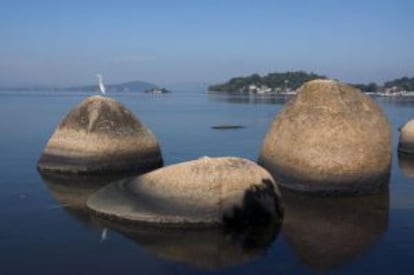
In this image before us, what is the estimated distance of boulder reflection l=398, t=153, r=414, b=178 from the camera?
28.2 m

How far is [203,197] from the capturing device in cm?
1680

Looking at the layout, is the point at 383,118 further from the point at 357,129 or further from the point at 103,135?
the point at 103,135

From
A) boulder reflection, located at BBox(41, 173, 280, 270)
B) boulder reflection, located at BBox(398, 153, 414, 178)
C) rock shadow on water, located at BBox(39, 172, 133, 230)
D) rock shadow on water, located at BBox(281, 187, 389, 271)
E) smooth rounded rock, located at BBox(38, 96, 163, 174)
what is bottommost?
boulder reflection, located at BBox(398, 153, 414, 178)

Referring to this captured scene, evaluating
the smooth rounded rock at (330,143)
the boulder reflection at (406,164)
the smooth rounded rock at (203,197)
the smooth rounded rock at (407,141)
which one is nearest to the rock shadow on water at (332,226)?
the smooth rounded rock at (330,143)

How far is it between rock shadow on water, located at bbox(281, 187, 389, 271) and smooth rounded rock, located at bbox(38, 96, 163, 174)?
7569 mm

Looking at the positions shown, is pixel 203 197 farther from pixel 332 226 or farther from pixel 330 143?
pixel 330 143

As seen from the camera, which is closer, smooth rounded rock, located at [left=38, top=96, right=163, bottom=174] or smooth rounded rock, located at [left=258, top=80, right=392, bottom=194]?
smooth rounded rock, located at [left=258, top=80, right=392, bottom=194]

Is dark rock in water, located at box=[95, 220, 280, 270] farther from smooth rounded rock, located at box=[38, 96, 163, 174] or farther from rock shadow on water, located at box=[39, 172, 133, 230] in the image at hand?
smooth rounded rock, located at box=[38, 96, 163, 174]

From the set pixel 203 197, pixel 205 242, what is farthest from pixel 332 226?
pixel 205 242

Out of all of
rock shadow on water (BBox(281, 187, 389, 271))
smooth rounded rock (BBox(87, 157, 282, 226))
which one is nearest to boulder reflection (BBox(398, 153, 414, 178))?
rock shadow on water (BBox(281, 187, 389, 271))

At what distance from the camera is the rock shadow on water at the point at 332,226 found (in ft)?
50.4

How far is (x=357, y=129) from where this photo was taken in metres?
22.7

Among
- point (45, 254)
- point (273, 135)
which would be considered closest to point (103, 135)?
point (273, 135)

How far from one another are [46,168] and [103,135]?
3.21 m
